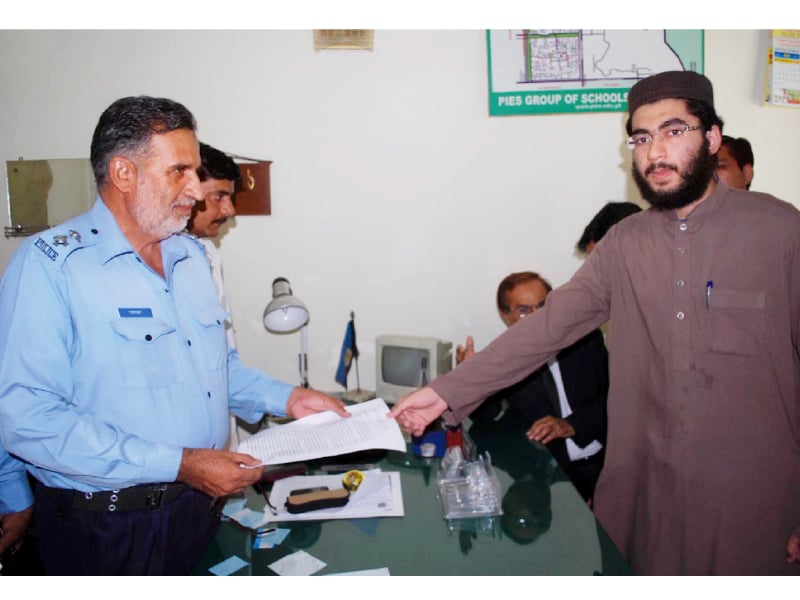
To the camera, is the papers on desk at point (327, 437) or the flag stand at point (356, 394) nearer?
the papers on desk at point (327, 437)

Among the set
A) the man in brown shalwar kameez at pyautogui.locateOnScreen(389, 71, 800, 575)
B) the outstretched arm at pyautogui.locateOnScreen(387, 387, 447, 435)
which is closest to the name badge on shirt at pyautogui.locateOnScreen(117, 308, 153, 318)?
the outstretched arm at pyautogui.locateOnScreen(387, 387, 447, 435)

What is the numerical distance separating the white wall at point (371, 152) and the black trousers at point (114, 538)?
74.8 inches

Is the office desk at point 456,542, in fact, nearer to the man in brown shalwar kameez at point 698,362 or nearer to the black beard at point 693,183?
the man in brown shalwar kameez at point 698,362

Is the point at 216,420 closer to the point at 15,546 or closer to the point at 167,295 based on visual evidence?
the point at 167,295

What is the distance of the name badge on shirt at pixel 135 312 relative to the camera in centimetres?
158

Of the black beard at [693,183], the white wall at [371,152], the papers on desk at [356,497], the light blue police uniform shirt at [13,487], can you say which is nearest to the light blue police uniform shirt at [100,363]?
the light blue police uniform shirt at [13,487]

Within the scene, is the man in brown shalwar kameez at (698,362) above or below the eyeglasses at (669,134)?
below

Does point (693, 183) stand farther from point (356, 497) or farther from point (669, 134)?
point (356, 497)

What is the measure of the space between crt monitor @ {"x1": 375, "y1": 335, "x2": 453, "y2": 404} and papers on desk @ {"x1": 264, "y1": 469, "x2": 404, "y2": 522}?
95 centimetres

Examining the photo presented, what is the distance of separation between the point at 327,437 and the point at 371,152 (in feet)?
6.81

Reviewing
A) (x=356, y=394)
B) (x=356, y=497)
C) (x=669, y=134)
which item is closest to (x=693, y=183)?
(x=669, y=134)

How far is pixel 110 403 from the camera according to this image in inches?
60.7

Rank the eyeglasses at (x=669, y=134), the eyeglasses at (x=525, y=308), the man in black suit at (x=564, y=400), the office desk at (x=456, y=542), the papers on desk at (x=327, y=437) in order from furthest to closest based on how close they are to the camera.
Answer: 1. the eyeglasses at (x=525, y=308)
2. the man in black suit at (x=564, y=400)
3. the eyeglasses at (x=669, y=134)
4. the papers on desk at (x=327, y=437)
5. the office desk at (x=456, y=542)

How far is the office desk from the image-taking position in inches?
60.1
